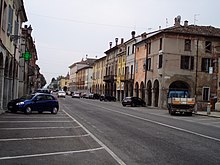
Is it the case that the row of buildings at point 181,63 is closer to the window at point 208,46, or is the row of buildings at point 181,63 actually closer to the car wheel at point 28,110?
the window at point 208,46

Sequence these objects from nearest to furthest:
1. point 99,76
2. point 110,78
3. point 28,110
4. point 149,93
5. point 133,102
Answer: point 28,110, point 133,102, point 149,93, point 110,78, point 99,76

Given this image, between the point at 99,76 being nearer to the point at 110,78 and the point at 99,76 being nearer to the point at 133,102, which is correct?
the point at 110,78

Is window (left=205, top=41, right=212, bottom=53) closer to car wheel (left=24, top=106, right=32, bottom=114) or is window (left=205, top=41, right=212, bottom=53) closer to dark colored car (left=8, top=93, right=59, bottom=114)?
dark colored car (left=8, top=93, right=59, bottom=114)

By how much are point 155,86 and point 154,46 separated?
6071 millimetres

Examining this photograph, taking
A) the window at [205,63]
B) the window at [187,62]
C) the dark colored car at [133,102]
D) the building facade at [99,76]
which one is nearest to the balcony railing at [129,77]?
the dark colored car at [133,102]

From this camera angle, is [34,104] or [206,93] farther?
[206,93]

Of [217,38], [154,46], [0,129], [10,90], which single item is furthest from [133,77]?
[0,129]

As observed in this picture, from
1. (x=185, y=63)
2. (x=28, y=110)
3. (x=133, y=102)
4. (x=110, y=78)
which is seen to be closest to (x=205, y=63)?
(x=185, y=63)

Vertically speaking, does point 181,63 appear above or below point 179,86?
above

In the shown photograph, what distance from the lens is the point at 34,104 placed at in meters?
26.4

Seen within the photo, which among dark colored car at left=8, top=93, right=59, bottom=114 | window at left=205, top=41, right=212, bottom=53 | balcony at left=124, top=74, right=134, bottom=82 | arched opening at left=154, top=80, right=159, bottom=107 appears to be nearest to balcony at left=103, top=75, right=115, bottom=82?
balcony at left=124, top=74, right=134, bottom=82

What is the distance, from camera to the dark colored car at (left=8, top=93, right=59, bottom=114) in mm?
25812

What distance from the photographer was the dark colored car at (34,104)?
2581 centimetres

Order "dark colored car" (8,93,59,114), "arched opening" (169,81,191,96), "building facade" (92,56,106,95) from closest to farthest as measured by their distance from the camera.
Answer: "dark colored car" (8,93,59,114)
"arched opening" (169,81,191,96)
"building facade" (92,56,106,95)
